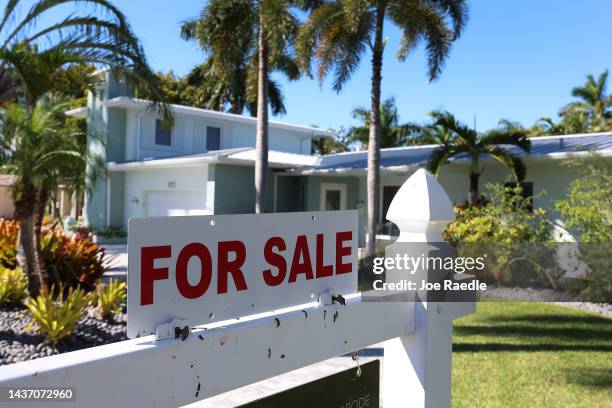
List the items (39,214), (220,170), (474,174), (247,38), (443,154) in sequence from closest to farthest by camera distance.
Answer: (39,214) < (443,154) < (474,174) < (247,38) < (220,170)

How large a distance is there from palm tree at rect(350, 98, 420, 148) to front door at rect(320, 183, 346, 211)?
6751 mm

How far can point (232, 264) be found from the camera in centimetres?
128

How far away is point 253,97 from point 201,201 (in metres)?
4.34

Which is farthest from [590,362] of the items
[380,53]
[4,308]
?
[380,53]

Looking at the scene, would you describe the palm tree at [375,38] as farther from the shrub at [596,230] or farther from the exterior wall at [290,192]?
the exterior wall at [290,192]

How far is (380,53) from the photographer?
13.9 meters

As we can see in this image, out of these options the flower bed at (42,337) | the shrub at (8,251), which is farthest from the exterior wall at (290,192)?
the flower bed at (42,337)

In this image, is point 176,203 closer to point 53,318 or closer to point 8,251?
point 8,251

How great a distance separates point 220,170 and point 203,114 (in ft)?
18.5

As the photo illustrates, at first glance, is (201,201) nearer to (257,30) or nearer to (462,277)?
(257,30)

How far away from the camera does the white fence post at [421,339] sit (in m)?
1.72

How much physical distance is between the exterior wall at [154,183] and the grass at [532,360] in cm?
1202

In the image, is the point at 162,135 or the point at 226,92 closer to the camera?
the point at 162,135

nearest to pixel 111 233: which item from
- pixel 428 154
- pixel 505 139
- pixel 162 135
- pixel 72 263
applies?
pixel 162 135
